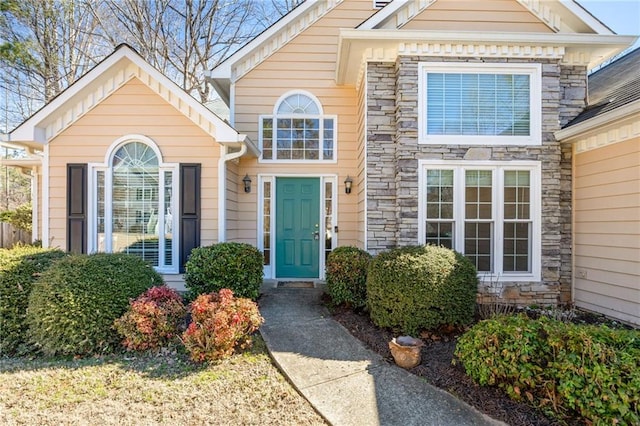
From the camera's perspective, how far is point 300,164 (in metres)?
7.14

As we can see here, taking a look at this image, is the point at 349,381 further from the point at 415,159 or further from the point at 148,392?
the point at 415,159

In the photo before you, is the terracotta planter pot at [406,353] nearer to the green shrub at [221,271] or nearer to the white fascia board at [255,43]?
the green shrub at [221,271]

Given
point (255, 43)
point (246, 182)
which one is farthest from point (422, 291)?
point (255, 43)

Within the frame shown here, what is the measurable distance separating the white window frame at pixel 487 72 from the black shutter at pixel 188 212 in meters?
3.79

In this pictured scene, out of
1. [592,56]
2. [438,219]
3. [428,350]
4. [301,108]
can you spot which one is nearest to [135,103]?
[301,108]

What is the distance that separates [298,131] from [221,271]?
3539mm

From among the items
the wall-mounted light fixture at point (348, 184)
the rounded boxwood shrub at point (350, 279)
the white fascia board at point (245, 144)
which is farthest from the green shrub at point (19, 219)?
the rounded boxwood shrub at point (350, 279)

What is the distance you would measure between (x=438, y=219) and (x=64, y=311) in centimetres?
515

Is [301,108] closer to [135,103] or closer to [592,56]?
[135,103]

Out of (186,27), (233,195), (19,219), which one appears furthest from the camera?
(186,27)

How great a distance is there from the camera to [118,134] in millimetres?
5750

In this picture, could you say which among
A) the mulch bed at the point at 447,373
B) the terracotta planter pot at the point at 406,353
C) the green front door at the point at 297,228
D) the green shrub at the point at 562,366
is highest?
the green front door at the point at 297,228

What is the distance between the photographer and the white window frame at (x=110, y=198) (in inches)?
225

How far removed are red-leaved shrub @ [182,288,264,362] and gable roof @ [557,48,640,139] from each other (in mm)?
5226
